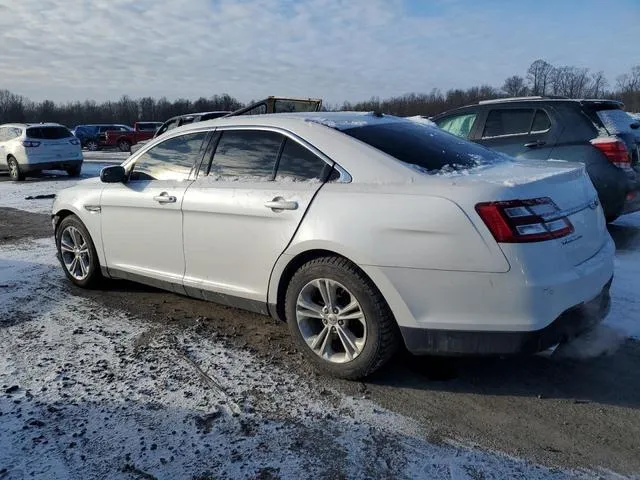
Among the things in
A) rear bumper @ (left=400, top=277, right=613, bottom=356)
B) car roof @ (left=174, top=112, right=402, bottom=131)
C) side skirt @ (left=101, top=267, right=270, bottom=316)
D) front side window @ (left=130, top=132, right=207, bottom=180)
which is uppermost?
car roof @ (left=174, top=112, right=402, bottom=131)

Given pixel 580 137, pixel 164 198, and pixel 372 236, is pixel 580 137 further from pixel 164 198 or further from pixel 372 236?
pixel 164 198

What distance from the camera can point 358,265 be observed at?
10.5 ft

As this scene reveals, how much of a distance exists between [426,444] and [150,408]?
150 centimetres

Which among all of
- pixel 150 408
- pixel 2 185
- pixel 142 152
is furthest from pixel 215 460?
pixel 2 185

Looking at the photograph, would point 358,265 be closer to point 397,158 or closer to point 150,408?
point 397,158

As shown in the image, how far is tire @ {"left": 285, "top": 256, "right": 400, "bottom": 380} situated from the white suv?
16074 millimetres

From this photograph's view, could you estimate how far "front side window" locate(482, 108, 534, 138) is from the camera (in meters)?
7.21

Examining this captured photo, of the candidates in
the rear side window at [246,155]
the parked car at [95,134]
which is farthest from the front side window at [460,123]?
the parked car at [95,134]

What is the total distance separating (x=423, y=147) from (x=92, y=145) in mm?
40518

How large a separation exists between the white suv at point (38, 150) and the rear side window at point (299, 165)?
15.7m

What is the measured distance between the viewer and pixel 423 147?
3693 millimetres

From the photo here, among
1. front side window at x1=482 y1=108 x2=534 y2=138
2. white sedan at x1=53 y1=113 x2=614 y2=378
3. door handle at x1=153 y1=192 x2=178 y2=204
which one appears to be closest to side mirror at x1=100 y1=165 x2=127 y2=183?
white sedan at x1=53 y1=113 x2=614 y2=378

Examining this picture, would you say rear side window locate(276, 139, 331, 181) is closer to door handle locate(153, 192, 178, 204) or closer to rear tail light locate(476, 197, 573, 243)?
door handle locate(153, 192, 178, 204)

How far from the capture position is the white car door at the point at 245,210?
11.9 feet
